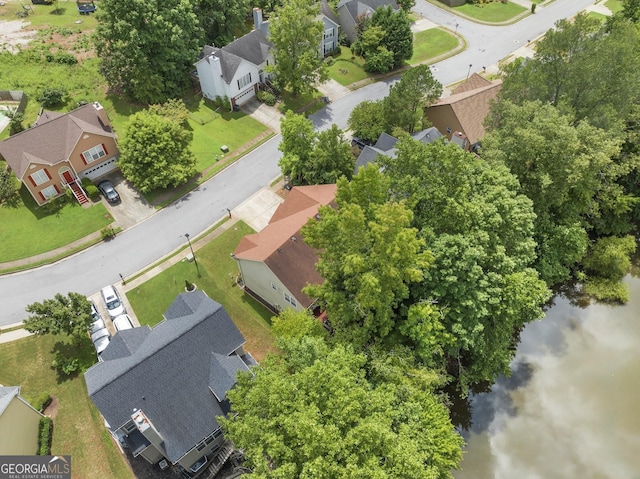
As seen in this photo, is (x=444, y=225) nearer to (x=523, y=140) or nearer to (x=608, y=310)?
(x=523, y=140)

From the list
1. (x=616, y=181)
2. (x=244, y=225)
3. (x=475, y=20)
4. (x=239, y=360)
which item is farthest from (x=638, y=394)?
(x=475, y=20)

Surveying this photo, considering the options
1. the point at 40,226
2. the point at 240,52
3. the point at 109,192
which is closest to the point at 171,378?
the point at 109,192

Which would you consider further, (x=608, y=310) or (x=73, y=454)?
(x=608, y=310)

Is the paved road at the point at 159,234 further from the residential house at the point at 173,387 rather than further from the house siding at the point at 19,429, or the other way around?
the residential house at the point at 173,387

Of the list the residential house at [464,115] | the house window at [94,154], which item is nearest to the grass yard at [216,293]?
the house window at [94,154]

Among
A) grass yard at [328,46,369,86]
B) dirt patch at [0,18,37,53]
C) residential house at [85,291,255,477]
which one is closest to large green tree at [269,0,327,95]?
grass yard at [328,46,369,86]

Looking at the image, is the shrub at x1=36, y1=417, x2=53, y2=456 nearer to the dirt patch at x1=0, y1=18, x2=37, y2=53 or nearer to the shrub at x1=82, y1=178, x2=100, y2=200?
the shrub at x1=82, y1=178, x2=100, y2=200

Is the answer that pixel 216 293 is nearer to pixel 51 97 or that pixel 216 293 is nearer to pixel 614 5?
pixel 51 97

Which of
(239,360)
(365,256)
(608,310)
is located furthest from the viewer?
(608,310)
